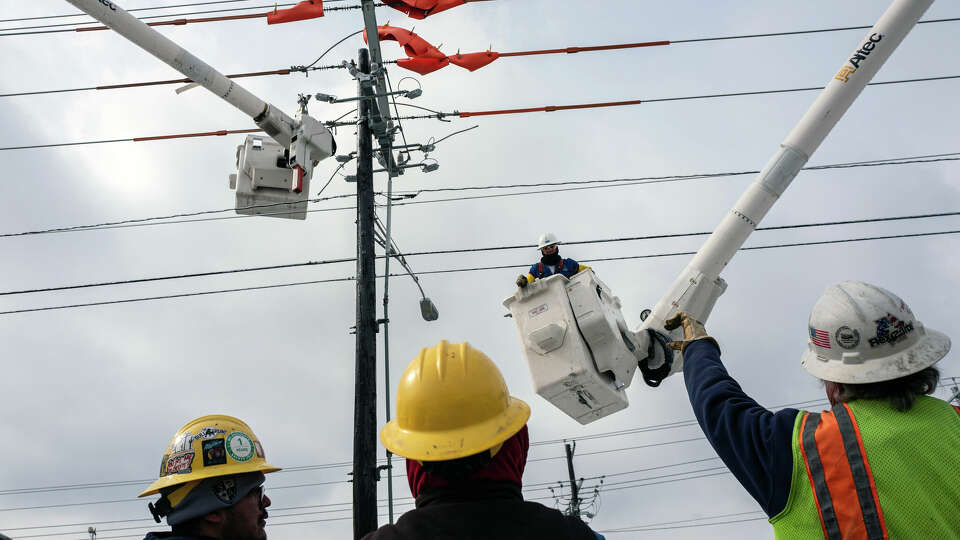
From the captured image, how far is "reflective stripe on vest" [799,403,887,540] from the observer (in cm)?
231

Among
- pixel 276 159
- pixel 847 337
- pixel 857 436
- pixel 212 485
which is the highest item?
pixel 276 159

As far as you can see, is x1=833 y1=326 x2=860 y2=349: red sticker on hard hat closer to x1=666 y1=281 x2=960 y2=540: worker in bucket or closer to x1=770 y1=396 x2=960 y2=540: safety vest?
x1=666 y1=281 x2=960 y2=540: worker in bucket

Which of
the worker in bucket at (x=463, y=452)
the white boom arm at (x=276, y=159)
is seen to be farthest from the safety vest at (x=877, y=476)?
the white boom arm at (x=276, y=159)

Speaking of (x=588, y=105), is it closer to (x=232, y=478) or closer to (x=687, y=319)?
(x=687, y=319)

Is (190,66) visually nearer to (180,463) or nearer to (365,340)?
(365,340)

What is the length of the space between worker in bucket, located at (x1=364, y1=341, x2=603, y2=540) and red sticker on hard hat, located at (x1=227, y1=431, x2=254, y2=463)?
2.91 ft

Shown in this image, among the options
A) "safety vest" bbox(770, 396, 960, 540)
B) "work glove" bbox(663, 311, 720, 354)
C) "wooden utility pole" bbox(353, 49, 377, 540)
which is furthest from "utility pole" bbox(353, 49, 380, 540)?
"safety vest" bbox(770, 396, 960, 540)

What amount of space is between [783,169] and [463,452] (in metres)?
5.21

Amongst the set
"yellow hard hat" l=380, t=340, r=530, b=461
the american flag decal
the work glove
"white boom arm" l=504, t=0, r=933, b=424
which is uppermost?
"white boom arm" l=504, t=0, r=933, b=424

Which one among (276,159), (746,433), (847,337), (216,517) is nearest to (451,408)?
(746,433)

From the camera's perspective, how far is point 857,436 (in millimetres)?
2375

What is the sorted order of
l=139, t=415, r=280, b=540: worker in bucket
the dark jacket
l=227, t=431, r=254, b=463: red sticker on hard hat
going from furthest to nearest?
l=227, t=431, r=254, b=463: red sticker on hard hat
l=139, t=415, r=280, b=540: worker in bucket
the dark jacket

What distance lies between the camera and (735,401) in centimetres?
280

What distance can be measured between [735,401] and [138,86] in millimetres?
11704
